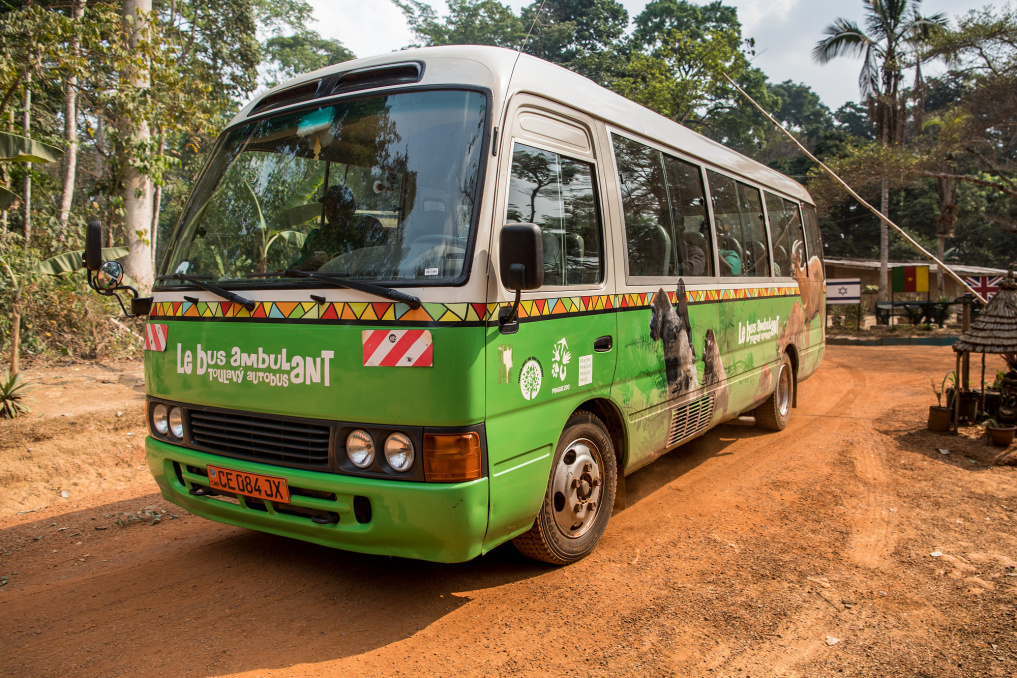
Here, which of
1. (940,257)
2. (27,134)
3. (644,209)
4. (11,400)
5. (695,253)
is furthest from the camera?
(940,257)

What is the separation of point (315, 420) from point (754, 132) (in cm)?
4056

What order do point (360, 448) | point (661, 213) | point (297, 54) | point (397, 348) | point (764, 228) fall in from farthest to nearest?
point (297, 54) → point (764, 228) → point (661, 213) → point (360, 448) → point (397, 348)

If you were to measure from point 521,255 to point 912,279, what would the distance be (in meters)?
21.7

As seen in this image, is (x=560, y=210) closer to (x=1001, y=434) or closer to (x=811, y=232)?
(x=1001, y=434)

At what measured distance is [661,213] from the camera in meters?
4.95

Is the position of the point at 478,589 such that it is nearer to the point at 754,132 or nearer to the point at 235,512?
the point at 235,512

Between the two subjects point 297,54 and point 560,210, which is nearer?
point 560,210

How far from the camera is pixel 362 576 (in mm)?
3895

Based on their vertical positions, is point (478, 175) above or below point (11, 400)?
above

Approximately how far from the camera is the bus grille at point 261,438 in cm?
329

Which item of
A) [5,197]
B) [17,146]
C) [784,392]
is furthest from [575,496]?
[17,146]

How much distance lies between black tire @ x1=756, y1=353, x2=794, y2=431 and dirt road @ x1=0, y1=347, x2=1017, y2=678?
185 centimetres

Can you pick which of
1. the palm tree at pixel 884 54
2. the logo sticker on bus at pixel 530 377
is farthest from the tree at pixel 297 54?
the logo sticker on bus at pixel 530 377

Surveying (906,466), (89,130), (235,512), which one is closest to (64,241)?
(89,130)
